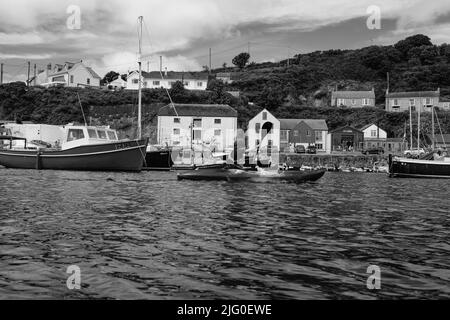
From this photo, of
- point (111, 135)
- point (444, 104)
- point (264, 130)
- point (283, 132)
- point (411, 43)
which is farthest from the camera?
point (411, 43)

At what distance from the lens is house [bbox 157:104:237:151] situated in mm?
83562

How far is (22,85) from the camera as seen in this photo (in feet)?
342

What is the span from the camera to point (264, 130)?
93312 millimetres

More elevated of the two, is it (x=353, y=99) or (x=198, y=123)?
(x=353, y=99)

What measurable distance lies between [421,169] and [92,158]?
3505 cm

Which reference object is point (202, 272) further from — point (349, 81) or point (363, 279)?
point (349, 81)

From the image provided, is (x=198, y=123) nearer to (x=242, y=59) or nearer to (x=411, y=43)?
(x=242, y=59)

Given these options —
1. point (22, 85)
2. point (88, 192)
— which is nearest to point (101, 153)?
point (88, 192)

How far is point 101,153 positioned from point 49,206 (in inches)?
940

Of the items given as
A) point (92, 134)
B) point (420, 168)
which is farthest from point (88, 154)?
point (420, 168)

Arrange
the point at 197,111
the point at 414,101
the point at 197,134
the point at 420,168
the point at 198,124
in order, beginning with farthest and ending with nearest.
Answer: the point at 414,101, the point at 197,134, the point at 197,111, the point at 198,124, the point at 420,168

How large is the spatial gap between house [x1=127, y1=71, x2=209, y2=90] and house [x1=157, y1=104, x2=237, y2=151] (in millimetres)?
27864

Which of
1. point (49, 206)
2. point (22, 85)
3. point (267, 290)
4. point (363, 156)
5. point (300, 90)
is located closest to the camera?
point (267, 290)
